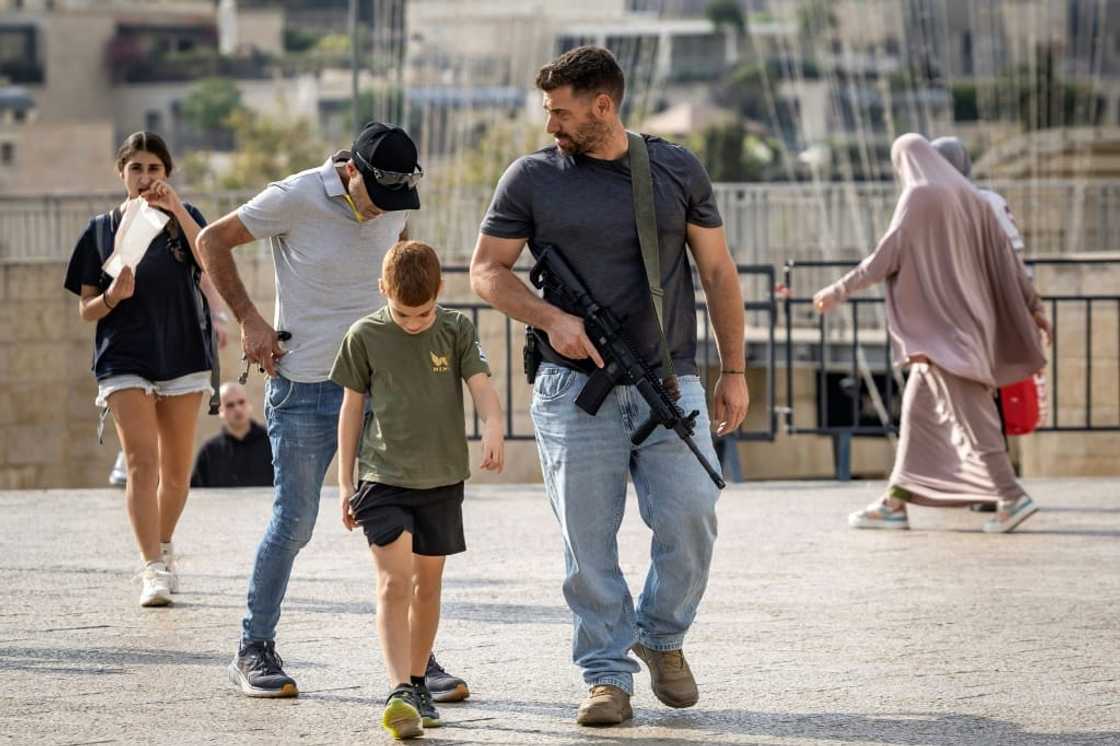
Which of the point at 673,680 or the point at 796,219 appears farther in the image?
the point at 796,219

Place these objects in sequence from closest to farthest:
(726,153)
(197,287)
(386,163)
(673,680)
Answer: (673,680) < (386,163) < (197,287) < (726,153)

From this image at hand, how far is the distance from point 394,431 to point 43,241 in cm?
2532

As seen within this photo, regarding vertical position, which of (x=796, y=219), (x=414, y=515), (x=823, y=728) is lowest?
(x=823, y=728)

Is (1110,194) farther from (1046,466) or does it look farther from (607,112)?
(607,112)

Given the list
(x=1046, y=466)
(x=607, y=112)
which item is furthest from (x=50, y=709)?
(x=1046, y=466)

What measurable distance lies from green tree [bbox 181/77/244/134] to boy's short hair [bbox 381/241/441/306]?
103 m

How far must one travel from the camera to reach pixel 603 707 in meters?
5.43

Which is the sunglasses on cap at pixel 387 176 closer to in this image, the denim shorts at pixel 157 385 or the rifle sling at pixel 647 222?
the rifle sling at pixel 647 222

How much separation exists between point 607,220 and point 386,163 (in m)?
0.70

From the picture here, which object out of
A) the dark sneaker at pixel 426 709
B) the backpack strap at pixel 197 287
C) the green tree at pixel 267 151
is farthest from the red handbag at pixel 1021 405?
the green tree at pixel 267 151

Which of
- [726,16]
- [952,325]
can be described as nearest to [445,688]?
[952,325]

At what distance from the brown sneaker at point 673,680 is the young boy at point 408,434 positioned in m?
0.62

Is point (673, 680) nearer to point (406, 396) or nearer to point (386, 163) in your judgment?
point (406, 396)

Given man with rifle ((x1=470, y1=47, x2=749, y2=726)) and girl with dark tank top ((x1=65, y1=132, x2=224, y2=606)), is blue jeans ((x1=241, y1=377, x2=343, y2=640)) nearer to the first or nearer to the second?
man with rifle ((x1=470, y1=47, x2=749, y2=726))
